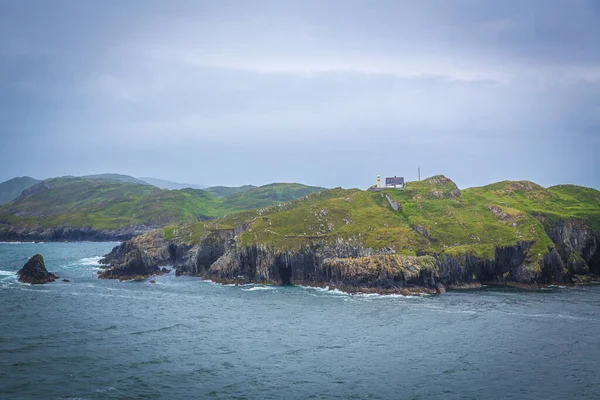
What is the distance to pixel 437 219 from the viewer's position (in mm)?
144375

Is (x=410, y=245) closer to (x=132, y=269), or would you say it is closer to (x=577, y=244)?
(x=577, y=244)

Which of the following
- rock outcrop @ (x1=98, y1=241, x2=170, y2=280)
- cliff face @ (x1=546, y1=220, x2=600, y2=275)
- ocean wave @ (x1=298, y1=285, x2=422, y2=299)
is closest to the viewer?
ocean wave @ (x1=298, y1=285, x2=422, y2=299)

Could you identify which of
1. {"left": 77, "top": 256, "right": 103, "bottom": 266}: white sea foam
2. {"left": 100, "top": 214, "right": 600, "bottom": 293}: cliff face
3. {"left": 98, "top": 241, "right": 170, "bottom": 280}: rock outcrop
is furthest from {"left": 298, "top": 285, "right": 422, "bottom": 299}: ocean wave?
{"left": 77, "top": 256, "right": 103, "bottom": 266}: white sea foam

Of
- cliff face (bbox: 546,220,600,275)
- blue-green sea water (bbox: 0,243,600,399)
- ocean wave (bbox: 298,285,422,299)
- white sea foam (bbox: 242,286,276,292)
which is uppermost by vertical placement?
cliff face (bbox: 546,220,600,275)

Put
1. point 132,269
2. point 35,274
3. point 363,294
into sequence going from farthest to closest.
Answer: point 132,269 < point 35,274 < point 363,294

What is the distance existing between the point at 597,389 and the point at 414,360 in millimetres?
20696

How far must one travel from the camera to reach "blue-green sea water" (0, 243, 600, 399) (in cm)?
5262

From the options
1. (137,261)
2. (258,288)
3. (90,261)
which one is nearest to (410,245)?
(258,288)

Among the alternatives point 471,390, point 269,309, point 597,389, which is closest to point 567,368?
point 597,389

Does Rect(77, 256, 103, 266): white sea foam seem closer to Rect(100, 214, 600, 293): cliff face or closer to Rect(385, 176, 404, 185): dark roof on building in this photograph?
Rect(100, 214, 600, 293): cliff face

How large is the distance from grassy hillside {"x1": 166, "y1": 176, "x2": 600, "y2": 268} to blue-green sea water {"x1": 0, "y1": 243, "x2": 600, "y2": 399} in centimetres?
2006

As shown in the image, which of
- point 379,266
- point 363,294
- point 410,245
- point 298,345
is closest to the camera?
point 298,345

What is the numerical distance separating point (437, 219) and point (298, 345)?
87666 millimetres

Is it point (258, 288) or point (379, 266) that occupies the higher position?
Result: point (379, 266)
